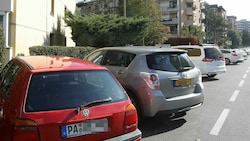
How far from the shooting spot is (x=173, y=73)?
226 inches

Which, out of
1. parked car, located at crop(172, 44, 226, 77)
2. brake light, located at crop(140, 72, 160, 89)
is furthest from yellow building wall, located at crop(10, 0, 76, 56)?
brake light, located at crop(140, 72, 160, 89)

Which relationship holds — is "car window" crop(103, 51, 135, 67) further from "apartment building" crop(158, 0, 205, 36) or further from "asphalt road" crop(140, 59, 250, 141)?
"apartment building" crop(158, 0, 205, 36)

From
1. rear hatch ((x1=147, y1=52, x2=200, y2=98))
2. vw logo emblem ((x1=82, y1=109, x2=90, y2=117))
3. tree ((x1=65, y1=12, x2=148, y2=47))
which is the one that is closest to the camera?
vw logo emblem ((x1=82, y1=109, x2=90, y2=117))

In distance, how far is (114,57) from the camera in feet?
21.4

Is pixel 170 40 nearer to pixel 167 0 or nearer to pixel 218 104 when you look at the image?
pixel 167 0

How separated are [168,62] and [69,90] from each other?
121 inches

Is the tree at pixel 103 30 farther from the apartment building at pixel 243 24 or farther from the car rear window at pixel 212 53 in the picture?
the apartment building at pixel 243 24

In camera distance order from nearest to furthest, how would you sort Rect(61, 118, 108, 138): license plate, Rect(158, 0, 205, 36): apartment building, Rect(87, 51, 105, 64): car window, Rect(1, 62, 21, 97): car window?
Rect(61, 118, 108, 138): license plate, Rect(1, 62, 21, 97): car window, Rect(87, 51, 105, 64): car window, Rect(158, 0, 205, 36): apartment building

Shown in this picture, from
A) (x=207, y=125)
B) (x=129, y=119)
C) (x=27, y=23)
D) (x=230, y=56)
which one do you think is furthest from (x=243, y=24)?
(x=129, y=119)

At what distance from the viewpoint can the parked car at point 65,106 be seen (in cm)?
290

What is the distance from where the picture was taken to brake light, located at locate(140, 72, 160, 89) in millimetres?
5473

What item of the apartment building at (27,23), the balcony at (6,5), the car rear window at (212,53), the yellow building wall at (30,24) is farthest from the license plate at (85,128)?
the car rear window at (212,53)

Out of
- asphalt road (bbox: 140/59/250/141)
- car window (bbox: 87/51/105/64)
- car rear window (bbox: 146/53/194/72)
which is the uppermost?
car window (bbox: 87/51/105/64)

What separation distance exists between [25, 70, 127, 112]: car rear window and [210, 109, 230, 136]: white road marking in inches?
106
